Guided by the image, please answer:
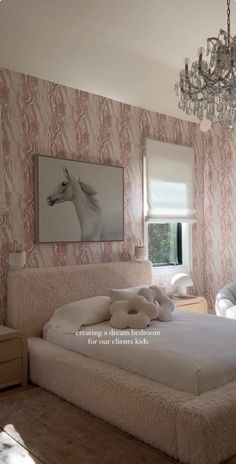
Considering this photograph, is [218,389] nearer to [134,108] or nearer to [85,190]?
[85,190]

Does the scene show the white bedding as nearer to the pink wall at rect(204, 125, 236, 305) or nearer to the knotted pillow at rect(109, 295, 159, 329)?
the knotted pillow at rect(109, 295, 159, 329)

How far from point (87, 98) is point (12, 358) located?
2527 mm

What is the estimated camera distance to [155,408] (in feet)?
7.16

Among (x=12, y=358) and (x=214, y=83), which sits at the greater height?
(x=214, y=83)

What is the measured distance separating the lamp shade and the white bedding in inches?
46.6

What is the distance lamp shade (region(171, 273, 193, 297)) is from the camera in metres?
4.49

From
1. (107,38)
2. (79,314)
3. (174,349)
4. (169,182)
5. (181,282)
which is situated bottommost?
(174,349)

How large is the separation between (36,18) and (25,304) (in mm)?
2495

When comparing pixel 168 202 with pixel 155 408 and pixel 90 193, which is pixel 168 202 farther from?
pixel 155 408

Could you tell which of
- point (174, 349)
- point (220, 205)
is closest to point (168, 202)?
point (220, 205)

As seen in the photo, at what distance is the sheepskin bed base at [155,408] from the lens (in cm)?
201

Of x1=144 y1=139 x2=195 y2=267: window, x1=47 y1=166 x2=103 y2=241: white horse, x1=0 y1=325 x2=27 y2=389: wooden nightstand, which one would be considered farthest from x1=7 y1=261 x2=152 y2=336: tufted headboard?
x1=144 y1=139 x2=195 y2=267: window

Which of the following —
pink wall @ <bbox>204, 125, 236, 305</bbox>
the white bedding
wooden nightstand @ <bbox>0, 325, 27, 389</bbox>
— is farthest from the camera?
pink wall @ <bbox>204, 125, 236, 305</bbox>

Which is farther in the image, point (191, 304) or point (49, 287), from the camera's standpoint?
point (191, 304)
